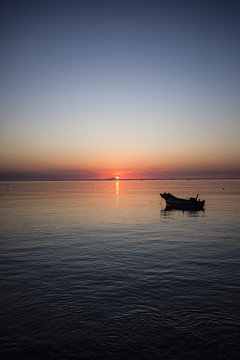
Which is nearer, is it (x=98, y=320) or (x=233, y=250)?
(x=98, y=320)

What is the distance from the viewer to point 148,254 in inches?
815

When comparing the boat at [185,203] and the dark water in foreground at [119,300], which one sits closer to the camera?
the dark water in foreground at [119,300]

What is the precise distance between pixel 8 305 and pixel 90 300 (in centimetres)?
374

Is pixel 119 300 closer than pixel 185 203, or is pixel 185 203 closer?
pixel 119 300

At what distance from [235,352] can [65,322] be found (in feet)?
20.6

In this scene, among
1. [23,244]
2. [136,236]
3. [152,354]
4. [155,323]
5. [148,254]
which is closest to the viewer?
[152,354]

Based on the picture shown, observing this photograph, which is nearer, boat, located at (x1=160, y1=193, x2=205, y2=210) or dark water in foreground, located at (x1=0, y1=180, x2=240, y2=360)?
dark water in foreground, located at (x1=0, y1=180, x2=240, y2=360)

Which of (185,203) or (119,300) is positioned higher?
(185,203)

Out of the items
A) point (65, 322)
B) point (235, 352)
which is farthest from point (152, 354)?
point (65, 322)

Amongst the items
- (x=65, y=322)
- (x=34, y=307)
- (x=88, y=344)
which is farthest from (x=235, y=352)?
(x=34, y=307)

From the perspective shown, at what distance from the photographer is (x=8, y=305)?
38.3ft

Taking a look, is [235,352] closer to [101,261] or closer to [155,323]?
[155,323]

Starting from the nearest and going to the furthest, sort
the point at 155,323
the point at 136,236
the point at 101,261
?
the point at 155,323, the point at 101,261, the point at 136,236

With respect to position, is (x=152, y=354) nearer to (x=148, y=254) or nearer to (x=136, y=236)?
(x=148, y=254)
